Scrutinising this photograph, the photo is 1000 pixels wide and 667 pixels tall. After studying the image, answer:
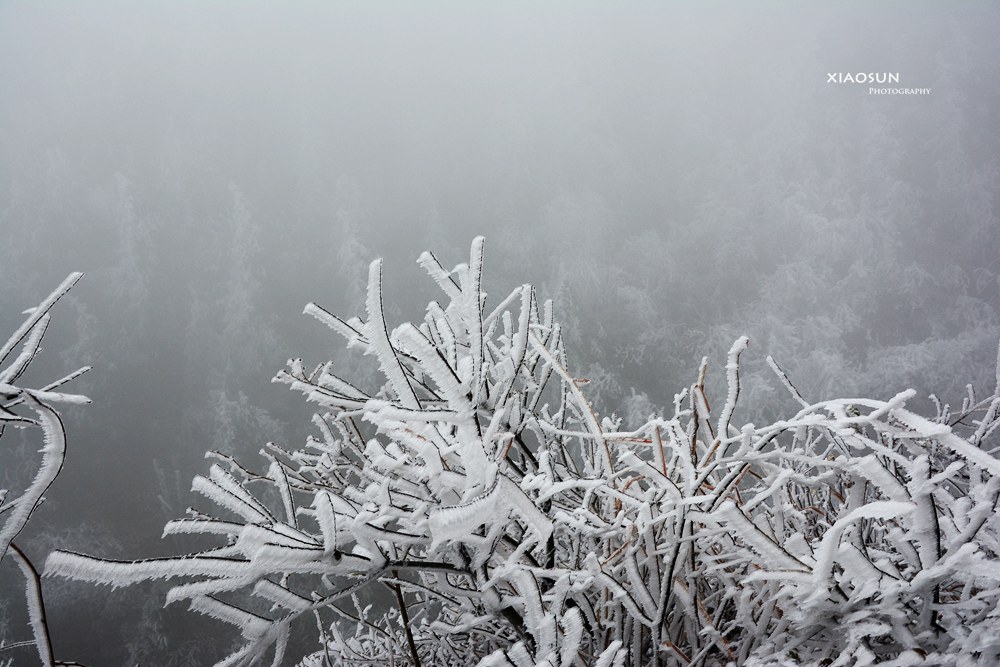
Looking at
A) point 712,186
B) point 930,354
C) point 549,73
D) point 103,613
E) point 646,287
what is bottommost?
point 103,613

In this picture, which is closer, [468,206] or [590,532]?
[590,532]

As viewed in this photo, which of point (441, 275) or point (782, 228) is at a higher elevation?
point (782, 228)

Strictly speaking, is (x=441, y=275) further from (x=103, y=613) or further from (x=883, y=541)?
(x=103, y=613)

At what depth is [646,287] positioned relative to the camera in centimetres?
1210

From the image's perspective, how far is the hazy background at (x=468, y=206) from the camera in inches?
422

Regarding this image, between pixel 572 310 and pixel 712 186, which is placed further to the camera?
pixel 712 186

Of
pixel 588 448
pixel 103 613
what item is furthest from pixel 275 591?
pixel 103 613

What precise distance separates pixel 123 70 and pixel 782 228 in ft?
74.6

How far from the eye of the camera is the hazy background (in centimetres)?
1071

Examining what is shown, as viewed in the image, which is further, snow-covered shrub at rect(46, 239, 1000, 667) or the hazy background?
the hazy background

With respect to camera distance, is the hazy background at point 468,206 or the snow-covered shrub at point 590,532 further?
the hazy background at point 468,206

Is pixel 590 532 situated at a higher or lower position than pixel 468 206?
lower

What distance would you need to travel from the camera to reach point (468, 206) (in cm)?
1412

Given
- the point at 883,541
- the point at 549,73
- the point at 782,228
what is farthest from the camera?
the point at 549,73
